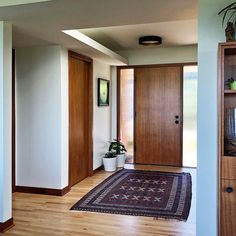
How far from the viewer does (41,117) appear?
13.4ft

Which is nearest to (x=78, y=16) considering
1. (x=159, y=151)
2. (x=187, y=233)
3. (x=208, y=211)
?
(x=208, y=211)

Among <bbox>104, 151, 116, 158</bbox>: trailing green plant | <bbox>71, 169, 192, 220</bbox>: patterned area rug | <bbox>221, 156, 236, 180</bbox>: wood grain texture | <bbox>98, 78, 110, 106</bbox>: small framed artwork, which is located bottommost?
<bbox>71, 169, 192, 220</bbox>: patterned area rug

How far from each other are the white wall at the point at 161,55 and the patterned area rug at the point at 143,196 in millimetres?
2199

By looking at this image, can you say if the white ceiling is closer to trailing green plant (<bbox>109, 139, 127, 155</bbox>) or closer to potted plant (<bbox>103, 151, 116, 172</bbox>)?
trailing green plant (<bbox>109, 139, 127, 155</bbox>)

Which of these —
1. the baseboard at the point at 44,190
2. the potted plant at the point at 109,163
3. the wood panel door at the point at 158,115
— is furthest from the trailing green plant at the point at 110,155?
the baseboard at the point at 44,190

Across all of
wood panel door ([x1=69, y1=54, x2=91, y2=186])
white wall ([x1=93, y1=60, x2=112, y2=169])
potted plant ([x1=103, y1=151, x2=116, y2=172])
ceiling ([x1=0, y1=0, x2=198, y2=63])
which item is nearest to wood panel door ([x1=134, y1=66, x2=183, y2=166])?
white wall ([x1=93, y1=60, x2=112, y2=169])

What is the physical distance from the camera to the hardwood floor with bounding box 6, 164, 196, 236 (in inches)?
112

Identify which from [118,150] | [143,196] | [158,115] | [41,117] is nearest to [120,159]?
[118,150]

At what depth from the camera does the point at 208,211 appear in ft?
7.63

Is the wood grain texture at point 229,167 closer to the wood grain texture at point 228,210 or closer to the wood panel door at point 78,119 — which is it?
the wood grain texture at point 228,210

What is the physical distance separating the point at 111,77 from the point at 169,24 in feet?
7.34

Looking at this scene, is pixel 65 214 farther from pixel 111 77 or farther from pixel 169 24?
pixel 111 77

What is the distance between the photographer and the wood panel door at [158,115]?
18.8 feet

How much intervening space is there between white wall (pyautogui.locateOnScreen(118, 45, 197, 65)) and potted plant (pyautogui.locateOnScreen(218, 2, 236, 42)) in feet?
11.1
